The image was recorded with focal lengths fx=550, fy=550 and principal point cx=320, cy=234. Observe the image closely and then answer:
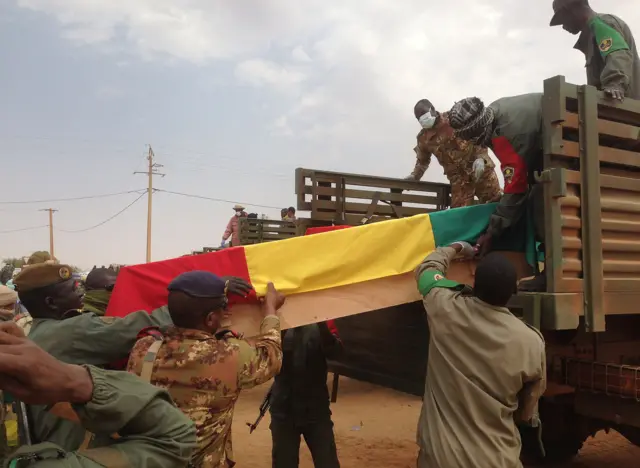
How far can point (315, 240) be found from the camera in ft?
9.84

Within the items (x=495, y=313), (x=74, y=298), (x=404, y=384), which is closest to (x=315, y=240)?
(x=495, y=313)

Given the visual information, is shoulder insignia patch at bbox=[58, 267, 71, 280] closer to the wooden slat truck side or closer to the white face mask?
the wooden slat truck side

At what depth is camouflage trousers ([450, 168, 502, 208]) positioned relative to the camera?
5.57 metres

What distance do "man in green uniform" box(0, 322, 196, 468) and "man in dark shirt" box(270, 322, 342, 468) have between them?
8.57ft

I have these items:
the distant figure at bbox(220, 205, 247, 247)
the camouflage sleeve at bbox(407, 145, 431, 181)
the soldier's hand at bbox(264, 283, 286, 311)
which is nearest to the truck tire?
the soldier's hand at bbox(264, 283, 286, 311)

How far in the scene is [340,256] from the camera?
9.79 ft

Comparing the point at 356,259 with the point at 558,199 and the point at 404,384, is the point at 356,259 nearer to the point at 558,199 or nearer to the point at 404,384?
the point at 558,199

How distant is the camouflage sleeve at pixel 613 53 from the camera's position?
3.10m

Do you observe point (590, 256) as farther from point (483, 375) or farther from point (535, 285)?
point (483, 375)

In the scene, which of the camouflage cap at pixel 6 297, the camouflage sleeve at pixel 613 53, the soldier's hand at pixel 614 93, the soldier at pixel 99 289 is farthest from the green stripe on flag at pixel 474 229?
the camouflage cap at pixel 6 297

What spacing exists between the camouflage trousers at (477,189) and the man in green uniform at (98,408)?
4712mm

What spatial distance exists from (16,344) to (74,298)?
1.46 meters

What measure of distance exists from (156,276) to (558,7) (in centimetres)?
307

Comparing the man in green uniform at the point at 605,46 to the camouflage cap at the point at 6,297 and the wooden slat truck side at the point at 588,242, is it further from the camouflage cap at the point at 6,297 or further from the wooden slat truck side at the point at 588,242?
the camouflage cap at the point at 6,297
